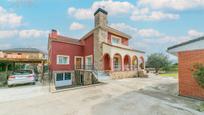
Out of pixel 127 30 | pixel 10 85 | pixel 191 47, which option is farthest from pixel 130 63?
pixel 10 85

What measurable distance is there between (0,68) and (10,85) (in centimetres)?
567

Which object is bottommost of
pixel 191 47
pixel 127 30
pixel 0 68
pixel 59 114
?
pixel 59 114

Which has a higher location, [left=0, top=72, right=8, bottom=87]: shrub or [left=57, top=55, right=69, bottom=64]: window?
[left=57, top=55, right=69, bottom=64]: window

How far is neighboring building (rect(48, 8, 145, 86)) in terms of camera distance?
1919cm

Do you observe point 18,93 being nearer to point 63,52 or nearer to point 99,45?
point 63,52

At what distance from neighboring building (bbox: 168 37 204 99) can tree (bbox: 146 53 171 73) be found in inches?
1010

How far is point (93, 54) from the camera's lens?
20.9 m

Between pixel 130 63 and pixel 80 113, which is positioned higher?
pixel 130 63

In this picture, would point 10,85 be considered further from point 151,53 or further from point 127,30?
point 151,53

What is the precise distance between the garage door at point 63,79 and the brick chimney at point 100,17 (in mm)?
9087

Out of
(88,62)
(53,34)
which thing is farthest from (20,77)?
(88,62)

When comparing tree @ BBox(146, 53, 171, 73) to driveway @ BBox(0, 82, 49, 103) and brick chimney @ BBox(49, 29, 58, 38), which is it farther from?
driveway @ BBox(0, 82, 49, 103)

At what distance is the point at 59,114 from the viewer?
5.84 meters

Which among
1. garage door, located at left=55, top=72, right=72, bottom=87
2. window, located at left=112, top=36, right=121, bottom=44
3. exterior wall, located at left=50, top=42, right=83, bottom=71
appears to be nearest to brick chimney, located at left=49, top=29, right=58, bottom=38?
exterior wall, located at left=50, top=42, right=83, bottom=71
